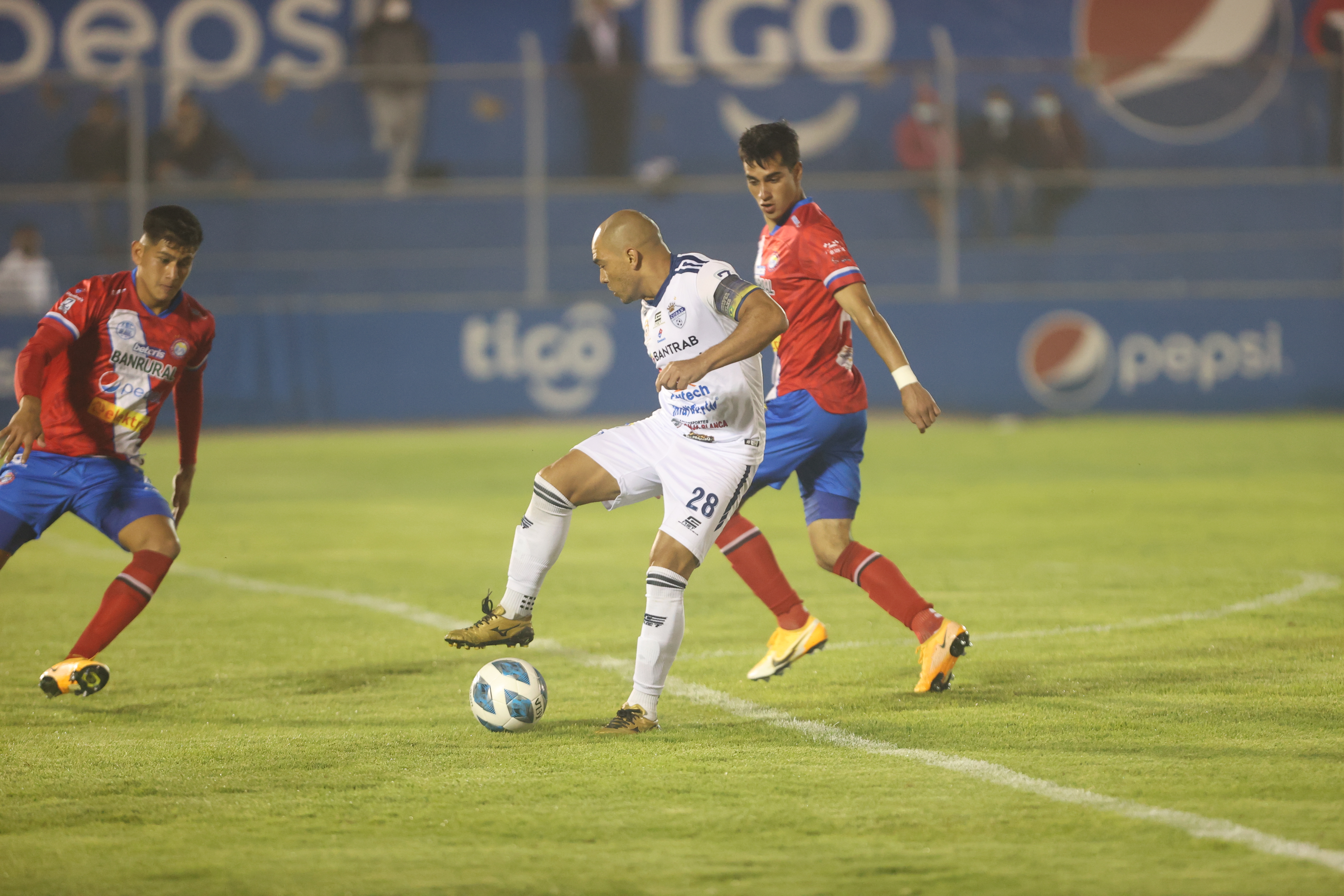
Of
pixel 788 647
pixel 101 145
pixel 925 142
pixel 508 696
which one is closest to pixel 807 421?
pixel 788 647

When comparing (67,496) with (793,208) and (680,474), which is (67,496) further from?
(793,208)

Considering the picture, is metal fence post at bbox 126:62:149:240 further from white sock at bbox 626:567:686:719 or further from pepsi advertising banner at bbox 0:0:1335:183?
white sock at bbox 626:567:686:719

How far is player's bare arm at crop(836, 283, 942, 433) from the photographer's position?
539cm

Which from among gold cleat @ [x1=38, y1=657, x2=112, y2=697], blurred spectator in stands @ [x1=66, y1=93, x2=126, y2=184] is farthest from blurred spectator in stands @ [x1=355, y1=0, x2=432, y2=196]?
gold cleat @ [x1=38, y1=657, x2=112, y2=697]

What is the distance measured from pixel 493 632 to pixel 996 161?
1585 cm

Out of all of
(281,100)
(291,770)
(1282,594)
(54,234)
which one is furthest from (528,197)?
(291,770)

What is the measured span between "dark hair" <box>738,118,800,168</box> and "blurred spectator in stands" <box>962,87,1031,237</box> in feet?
47.4

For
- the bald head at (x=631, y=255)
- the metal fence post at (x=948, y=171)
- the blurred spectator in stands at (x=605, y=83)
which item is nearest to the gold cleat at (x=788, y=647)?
the bald head at (x=631, y=255)

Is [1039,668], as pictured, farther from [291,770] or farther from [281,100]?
[281,100]

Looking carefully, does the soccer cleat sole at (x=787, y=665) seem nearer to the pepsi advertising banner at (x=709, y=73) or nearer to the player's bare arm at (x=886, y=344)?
the player's bare arm at (x=886, y=344)

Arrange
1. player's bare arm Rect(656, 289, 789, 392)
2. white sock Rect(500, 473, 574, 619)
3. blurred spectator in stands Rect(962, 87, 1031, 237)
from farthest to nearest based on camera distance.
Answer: blurred spectator in stands Rect(962, 87, 1031, 237)
white sock Rect(500, 473, 574, 619)
player's bare arm Rect(656, 289, 789, 392)

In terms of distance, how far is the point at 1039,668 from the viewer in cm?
630

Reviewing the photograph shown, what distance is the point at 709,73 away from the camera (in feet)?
64.3

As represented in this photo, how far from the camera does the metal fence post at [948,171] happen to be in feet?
64.7
